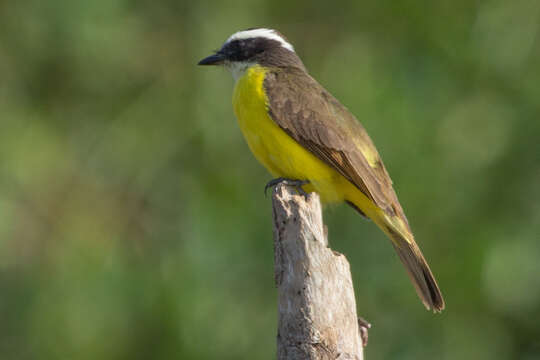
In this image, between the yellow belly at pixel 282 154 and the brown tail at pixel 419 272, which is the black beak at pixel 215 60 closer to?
the yellow belly at pixel 282 154

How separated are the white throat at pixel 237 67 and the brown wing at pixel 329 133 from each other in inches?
16.2

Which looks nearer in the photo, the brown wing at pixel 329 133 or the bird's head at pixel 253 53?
the brown wing at pixel 329 133

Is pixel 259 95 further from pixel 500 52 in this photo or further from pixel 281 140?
pixel 500 52

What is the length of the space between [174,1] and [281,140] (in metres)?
3.27

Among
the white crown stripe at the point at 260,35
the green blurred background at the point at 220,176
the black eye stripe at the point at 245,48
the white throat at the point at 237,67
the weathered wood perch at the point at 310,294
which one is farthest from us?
the green blurred background at the point at 220,176

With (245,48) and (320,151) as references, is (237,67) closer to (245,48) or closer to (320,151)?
(245,48)

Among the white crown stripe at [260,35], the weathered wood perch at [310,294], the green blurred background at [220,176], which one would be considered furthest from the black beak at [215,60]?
the weathered wood perch at [310,294]

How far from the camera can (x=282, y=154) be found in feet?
18.1

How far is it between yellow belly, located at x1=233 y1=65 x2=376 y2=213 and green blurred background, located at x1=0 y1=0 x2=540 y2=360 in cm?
151

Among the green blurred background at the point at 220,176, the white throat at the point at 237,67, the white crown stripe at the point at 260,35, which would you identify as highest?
the white crown stripe at the point at 260,35

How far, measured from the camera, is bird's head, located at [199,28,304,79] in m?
6.36

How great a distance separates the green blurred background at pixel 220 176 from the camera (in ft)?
23.8

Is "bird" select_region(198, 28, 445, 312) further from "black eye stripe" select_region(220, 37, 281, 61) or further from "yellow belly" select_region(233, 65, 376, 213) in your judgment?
"black eye stripe" select_region(220, 37, 281, 61)

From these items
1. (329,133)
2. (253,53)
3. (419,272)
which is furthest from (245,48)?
(419,272)
